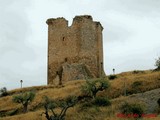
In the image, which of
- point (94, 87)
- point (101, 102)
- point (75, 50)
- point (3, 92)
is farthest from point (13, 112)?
point (75, 50)

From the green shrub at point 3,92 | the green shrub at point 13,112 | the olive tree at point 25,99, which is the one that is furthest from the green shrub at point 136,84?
the green shrub at point 3,92

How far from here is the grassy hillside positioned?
40031 millimetres

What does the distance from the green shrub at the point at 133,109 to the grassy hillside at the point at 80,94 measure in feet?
2.92

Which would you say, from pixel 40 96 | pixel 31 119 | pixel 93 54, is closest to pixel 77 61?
pixel 93 54

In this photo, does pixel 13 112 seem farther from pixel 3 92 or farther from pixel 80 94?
pixel 3 92

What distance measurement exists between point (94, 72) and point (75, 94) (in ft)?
47.6

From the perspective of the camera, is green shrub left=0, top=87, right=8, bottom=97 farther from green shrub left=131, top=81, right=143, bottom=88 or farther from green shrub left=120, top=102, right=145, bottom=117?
green shrub left=120, top=102, right=145, bottom=117

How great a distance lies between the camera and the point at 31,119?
41062 mm

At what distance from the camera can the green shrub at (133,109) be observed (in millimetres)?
36947

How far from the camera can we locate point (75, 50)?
62.4m

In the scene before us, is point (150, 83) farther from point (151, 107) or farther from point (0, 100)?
point (0, 100)

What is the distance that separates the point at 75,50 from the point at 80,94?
14.4 m

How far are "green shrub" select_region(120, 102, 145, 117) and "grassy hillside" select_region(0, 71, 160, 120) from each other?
89 centimetres

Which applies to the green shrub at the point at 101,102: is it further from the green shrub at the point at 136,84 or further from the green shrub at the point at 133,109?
the green shrub at the point at 136,84
